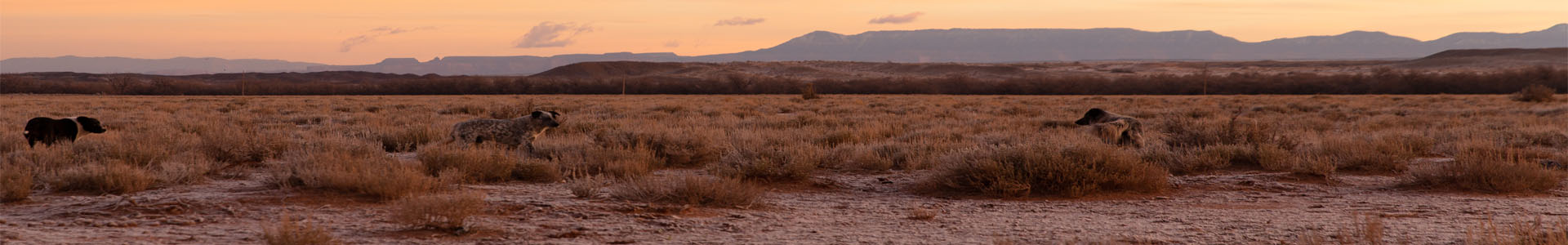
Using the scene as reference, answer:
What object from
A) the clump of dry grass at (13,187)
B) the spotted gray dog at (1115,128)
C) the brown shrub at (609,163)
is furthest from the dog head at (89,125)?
the spotted gray dog at (1115,128)

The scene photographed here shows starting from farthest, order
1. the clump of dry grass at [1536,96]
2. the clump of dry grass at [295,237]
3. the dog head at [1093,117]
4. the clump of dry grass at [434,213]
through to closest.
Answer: the clump of dry grass at [1536,96]
the dog head at [1093,117]
the clump of dry grass at [434,213]
the clump of dry grass at [295,237]

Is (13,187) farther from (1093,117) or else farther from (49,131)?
(1093,117)

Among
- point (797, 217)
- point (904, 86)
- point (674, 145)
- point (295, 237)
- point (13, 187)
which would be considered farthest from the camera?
point (904, 86)

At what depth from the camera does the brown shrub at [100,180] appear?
6.07 metres

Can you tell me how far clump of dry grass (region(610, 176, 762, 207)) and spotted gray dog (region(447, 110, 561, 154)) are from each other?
3.05 meters

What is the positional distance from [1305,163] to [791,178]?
4.47m

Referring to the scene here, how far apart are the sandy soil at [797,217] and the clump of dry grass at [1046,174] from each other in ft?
0.56

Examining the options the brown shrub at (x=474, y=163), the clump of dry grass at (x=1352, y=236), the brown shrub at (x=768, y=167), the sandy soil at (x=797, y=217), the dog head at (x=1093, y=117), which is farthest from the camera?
the dog head at (x=1093, y=117)

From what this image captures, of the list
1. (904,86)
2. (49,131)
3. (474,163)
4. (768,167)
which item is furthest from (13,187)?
(904,86)

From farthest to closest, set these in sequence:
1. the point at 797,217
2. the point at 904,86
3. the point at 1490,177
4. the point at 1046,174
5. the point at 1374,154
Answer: the point at 904,86
the point at 1374,154
the point at 1490,177
the point at 1046,174
the point at 797,217

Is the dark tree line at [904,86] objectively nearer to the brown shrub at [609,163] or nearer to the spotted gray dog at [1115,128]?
the spotted gray dog at [1115,128]

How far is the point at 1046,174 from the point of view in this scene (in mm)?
6625

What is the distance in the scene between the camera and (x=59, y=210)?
5148 mm

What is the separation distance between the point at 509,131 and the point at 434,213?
14.2 feet
